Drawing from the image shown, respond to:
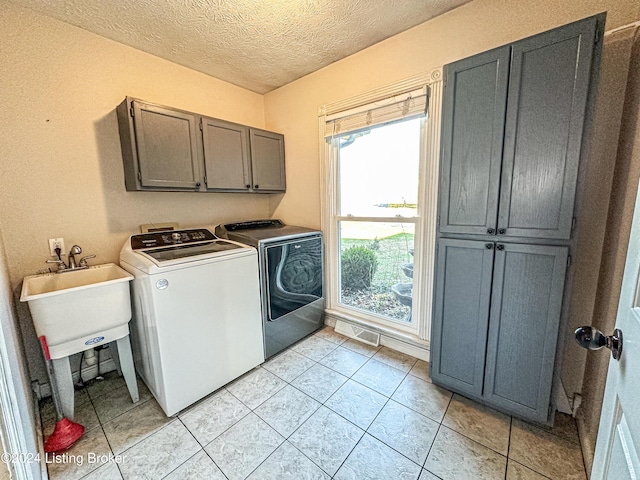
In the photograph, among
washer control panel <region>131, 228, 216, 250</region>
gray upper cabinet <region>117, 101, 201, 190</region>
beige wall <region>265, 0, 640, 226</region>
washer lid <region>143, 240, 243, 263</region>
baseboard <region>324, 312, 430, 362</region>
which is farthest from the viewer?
baseboard <region>324, 312, 430, 362</region>

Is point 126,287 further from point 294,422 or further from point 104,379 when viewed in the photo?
point 294,422

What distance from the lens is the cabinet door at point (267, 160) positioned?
244cm

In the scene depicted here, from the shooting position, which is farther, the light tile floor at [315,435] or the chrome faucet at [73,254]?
the chrome faucet at [73,254]

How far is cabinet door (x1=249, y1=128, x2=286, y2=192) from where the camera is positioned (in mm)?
2443

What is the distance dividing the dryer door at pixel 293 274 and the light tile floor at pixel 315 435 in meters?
0.58

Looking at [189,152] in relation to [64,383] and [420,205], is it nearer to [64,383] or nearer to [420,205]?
[64,383]

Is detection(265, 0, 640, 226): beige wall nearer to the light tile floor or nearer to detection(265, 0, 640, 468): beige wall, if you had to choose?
detection(265, 0, 640, 468): beige wall

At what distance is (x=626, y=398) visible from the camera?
0.56 m

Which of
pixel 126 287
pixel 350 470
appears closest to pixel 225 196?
pixel 126 287

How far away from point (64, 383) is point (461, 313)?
235cm

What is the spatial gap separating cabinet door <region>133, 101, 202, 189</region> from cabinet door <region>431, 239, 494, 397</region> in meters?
1.96

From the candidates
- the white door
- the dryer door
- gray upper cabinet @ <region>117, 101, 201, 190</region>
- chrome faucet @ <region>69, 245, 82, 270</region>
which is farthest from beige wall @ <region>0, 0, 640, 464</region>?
the white door

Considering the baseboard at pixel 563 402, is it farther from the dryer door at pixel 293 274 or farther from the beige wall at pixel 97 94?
the dryer door at pixel 293 274

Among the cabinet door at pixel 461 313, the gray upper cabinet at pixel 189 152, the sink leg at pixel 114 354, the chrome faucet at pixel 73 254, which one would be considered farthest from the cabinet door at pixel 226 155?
the cabinet door at pixel 461 313
